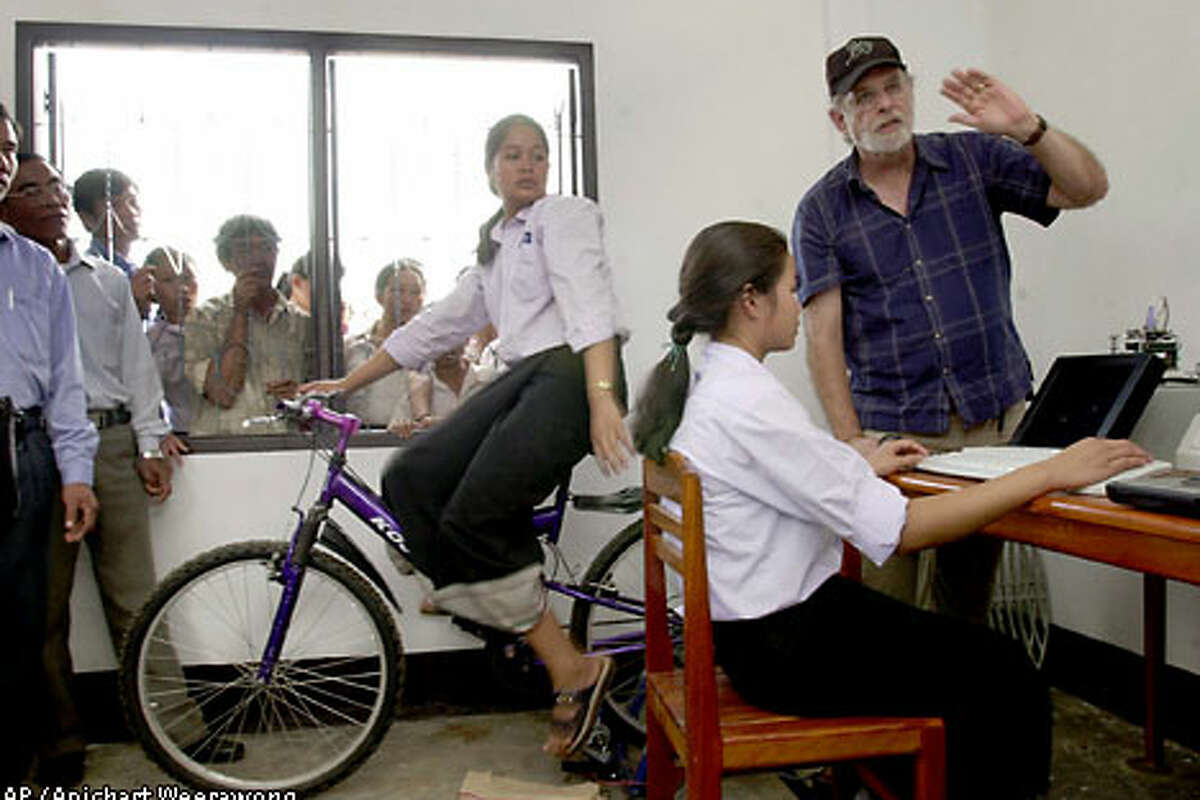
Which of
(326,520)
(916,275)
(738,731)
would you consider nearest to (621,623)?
(326,520)

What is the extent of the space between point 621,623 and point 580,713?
0.67 m

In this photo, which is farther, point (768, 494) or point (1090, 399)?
point (1090, 399)

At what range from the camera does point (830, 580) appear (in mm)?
1458

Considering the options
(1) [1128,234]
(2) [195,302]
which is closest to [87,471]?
(2) [195,302]

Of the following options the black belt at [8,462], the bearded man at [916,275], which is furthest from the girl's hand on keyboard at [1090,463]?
the black belt at [8,462]

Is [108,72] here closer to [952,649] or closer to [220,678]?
[220,678]

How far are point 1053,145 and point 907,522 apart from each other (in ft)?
2.94

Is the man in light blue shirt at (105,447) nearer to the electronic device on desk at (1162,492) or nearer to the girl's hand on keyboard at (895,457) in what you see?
the girl's hand on keyboard at (895,457)

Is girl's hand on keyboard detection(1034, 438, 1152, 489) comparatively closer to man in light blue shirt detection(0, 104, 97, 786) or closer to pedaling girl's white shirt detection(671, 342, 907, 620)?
pedaling girl's white shirt detection(671, 342, 907, 620)

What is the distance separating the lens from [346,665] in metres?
2.74

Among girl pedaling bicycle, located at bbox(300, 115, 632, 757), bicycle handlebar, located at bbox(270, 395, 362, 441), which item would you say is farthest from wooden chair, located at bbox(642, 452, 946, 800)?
bicycle handlebar, located at bbox(270, 395, 362, 441)

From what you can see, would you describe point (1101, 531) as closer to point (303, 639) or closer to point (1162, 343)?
point (1162, 343)

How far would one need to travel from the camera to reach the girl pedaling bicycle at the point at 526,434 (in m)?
1.94

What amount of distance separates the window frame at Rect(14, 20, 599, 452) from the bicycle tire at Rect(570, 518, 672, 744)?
720 mm
